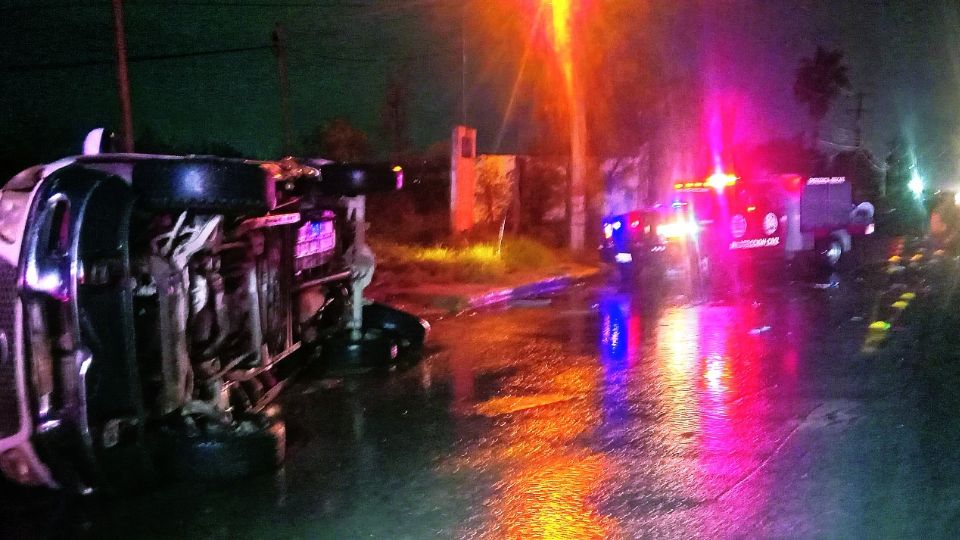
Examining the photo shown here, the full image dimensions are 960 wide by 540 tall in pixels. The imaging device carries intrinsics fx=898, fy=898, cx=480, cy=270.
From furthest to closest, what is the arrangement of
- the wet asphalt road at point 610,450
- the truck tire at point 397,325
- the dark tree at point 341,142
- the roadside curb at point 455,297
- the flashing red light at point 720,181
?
the dark tree at point 341,142 < the flashing red light at point 720,181 < the roadside curb at point 455,297 < the truck tire at point 397,325 < the wet asphalt road at point 610,450

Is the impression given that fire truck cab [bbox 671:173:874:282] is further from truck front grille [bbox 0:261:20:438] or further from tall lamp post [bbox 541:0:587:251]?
truck front grille [bbox 0:261:20:438]

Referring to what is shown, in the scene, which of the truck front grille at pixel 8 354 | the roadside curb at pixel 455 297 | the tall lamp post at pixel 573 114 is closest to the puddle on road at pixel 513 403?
the truck front grille at pixel 8 354

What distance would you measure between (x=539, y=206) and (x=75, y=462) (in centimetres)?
2369

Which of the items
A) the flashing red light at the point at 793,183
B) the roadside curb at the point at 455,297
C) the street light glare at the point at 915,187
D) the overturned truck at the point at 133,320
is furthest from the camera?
the street light glare at the point at 915,187

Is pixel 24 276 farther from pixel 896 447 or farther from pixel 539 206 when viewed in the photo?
pixel 539 206

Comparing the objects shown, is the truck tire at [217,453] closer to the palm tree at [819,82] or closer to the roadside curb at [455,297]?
the roadside curb at [455,297]

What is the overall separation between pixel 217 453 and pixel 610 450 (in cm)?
259

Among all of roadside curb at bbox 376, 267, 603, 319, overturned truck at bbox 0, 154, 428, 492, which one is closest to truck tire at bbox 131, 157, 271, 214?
overturned truck at bbox 0, 154, 428, 492

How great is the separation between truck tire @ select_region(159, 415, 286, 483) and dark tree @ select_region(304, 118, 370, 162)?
31733mm

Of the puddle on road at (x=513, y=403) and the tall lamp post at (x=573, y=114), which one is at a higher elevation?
the tall lamp post at (x=573, y=114)

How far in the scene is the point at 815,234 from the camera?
1828 cm

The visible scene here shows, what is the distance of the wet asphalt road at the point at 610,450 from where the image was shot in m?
4.89

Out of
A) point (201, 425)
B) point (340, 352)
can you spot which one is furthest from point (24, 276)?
point (340, 352)

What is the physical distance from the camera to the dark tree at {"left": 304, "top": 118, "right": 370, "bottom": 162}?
37.7 metres
